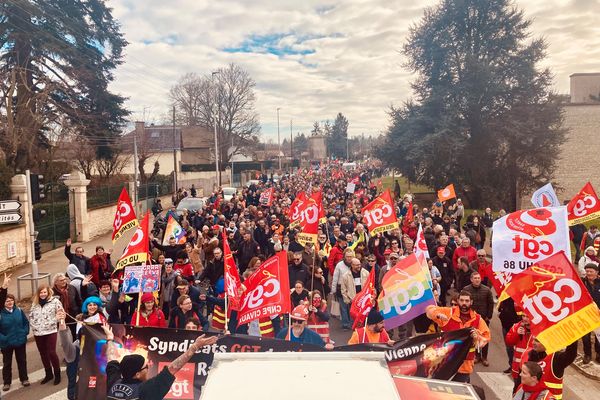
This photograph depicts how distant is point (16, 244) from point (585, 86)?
167 ft

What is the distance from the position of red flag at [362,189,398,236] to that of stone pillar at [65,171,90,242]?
1411 cm

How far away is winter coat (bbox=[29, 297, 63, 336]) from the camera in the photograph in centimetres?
692

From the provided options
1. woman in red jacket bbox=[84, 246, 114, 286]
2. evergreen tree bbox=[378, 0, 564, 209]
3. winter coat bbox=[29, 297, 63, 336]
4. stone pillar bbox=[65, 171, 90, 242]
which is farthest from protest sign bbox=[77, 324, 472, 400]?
evergreen tree bbox=[378, 0, 564, 209]

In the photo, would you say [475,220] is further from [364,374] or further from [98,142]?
[98,142]

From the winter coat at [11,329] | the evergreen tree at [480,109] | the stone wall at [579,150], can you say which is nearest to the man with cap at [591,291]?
the winter coat at [11,329]

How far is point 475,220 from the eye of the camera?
48.6 feet

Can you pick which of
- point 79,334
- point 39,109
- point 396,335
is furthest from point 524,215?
point 39,109

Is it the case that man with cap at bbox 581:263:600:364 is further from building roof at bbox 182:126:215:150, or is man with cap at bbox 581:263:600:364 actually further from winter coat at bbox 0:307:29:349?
building roof at bbox 182:126:215:150

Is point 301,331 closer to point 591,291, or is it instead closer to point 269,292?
point 269,292

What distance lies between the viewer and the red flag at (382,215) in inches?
479

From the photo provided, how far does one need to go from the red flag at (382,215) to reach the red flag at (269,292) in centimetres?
586

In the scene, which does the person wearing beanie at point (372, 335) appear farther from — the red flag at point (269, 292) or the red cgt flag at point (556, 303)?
the red cgt flag at point (556, 303)

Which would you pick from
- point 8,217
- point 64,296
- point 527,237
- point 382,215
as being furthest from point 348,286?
point 8,217

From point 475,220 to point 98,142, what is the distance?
24629 mm
